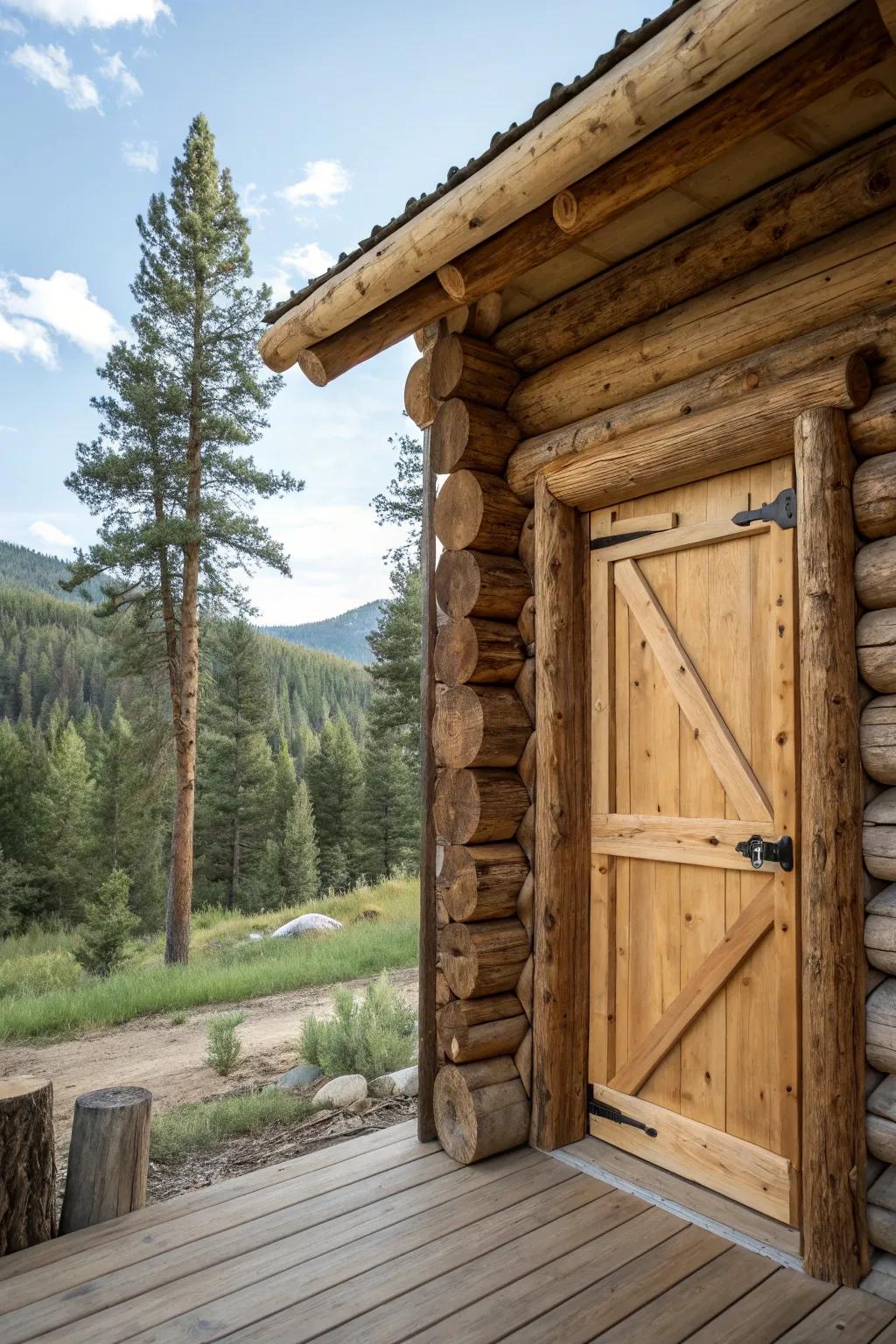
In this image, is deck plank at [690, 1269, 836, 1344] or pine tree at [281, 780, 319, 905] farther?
pine tree at [281, 780, 319, 905]

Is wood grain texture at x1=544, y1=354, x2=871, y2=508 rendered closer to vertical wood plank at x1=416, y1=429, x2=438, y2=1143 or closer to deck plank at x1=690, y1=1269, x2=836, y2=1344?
vertical wood plank at x1=416, y1=429, x2=438, y2=1143

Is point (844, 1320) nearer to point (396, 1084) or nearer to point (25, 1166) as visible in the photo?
point (25, 1166)

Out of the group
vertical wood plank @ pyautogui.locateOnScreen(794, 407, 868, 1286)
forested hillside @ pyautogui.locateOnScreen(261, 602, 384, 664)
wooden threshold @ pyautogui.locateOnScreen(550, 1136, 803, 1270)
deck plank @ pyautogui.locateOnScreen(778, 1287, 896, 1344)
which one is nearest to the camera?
deck plank @ pyautogui.locateOnScreen(778, 1287, 896, 1344)

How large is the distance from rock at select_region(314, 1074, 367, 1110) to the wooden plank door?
176cm

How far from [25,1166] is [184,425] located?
40.5ft

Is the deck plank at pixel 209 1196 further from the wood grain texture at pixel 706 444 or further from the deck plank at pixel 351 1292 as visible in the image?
the wood grain texture at pixel 706 444

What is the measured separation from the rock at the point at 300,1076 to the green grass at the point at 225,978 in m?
3.35

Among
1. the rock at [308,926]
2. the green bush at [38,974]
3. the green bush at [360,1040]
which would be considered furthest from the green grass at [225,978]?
the green bush at [360,1040]

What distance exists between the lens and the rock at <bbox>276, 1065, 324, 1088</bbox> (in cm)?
516

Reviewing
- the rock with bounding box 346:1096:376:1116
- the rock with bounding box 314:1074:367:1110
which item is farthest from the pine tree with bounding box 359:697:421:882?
the rock with bounding box 346:1096:376:1116

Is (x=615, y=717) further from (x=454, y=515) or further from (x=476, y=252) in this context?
(x=476, y=252)

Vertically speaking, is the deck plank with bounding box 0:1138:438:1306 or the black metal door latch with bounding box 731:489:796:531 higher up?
the black metal door latch with bounding box 731:489:796:531

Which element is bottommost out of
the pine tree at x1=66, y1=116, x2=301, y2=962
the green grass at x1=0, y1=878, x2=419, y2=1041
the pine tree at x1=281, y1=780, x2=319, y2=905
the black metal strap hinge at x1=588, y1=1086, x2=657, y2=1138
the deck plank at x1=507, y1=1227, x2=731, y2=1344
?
the pine tree at x1=281, y1=780, x2=319, y2=905

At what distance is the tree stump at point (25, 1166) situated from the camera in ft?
8.72
